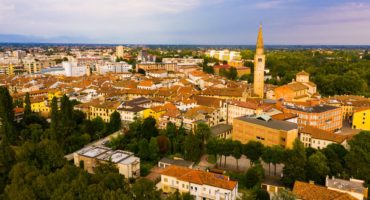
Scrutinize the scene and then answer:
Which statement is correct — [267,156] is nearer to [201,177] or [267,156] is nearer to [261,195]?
[261,195]

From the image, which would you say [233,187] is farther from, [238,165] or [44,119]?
[44,119]

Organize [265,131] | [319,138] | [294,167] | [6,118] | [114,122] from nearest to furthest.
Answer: [294,167] → [319,138] → [265,131] → [6,118] → [114,122]

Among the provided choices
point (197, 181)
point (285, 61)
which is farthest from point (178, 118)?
point (285, 61)

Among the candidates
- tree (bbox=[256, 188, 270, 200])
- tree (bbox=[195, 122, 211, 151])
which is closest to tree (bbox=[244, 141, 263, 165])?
tree (bbox=[195, 122, 211, 151])

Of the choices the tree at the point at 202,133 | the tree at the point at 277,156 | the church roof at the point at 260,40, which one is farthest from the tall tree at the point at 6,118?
the church roof at the point at 260,40

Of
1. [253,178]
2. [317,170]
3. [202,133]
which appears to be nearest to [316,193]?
[317,170]
